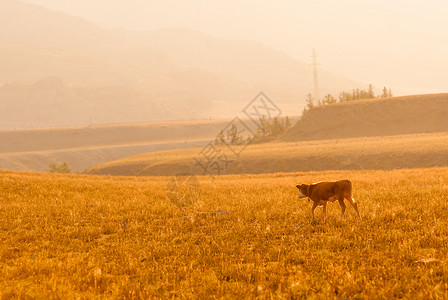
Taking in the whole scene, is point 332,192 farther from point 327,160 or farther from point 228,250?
point 327,160

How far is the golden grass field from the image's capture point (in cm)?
765

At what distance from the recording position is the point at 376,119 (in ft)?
296

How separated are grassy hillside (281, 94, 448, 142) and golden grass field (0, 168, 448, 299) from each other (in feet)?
242

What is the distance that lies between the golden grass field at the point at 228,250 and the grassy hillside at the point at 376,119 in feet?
242

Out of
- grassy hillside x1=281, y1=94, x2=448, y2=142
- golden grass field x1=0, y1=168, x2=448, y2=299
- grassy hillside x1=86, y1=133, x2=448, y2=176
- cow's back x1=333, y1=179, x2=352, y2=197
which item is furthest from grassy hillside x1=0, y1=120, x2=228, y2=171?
cow's back x1=333, y1=179, x2=352, y2=197

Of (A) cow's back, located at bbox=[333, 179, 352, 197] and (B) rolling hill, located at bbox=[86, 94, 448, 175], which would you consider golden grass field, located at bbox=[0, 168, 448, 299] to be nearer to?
(A) cow's back, located at bbox=[333, 179, 352, 197]

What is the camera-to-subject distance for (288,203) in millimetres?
15617

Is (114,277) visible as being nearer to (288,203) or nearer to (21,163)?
(288,203)

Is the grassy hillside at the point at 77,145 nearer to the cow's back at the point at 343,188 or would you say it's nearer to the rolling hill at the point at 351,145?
the rolling hill at the point at 351,145

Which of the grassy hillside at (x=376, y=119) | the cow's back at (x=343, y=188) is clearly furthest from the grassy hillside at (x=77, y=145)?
the cow's back at (x=343, y=188)

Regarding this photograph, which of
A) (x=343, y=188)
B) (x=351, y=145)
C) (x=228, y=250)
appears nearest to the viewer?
(x=228, y=250)

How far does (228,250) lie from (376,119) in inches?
3497

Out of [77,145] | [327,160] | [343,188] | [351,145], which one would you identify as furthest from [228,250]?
[77,145]

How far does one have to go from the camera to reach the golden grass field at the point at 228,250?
7648 millimetres
